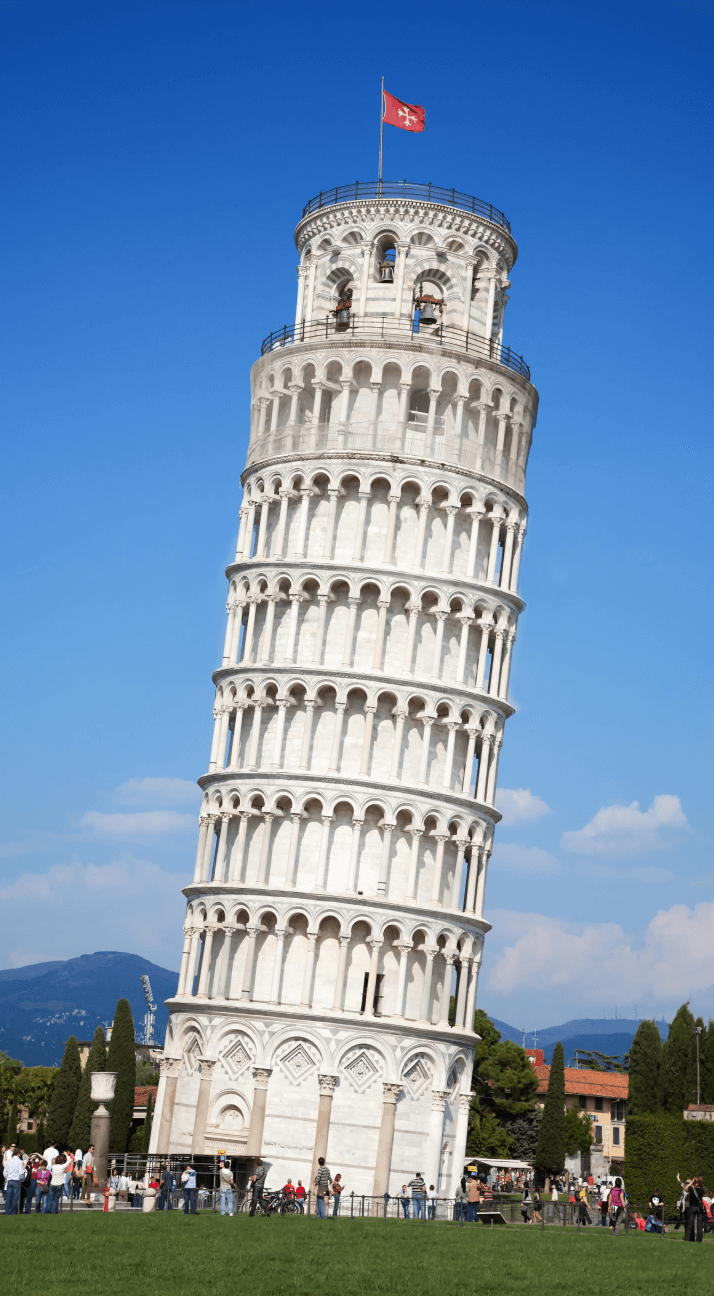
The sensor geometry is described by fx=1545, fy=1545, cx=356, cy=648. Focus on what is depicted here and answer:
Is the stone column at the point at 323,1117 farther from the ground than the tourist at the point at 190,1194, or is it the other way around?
the stone column at the point at 323,1117

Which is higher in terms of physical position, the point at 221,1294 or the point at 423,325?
the point at 423,325

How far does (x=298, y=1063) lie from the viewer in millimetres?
58688

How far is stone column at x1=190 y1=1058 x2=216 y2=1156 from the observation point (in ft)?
194

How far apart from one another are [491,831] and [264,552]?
49.8 feet

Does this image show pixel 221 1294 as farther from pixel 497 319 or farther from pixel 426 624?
pixel 497 319

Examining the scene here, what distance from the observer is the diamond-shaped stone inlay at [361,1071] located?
2304 inches

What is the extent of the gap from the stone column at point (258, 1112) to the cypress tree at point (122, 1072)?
26.6 meters

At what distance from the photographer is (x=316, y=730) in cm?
6241

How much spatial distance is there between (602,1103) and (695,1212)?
257 feet

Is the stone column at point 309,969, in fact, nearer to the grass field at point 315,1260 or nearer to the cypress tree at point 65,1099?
the grass field at point 315,1260

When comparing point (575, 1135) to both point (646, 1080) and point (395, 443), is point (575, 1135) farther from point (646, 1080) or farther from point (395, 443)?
point (395, 443)

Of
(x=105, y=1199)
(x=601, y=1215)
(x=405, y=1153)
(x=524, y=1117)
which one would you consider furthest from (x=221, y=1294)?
(x=524, y=1117)

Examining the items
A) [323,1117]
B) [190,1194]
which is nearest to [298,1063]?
[323,1117]

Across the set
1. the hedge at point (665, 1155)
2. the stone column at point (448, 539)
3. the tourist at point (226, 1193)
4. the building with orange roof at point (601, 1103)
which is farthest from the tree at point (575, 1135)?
the tourist at point (226, 1193)
